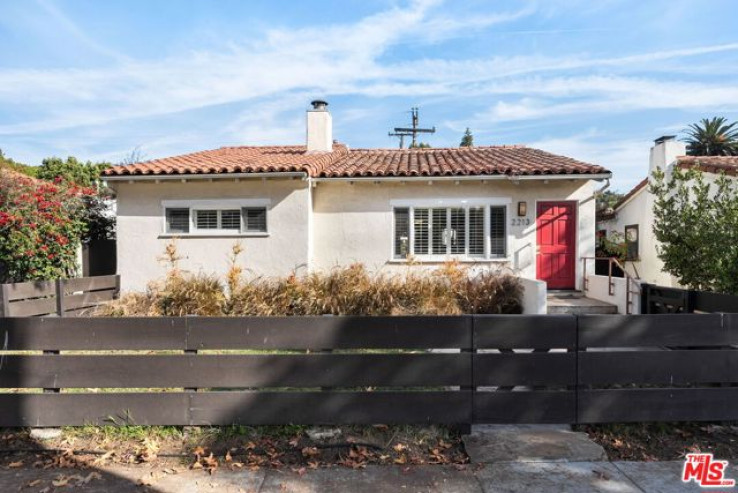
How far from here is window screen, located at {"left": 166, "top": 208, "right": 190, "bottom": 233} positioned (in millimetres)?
10867

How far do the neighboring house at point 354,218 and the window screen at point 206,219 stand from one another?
3 cm

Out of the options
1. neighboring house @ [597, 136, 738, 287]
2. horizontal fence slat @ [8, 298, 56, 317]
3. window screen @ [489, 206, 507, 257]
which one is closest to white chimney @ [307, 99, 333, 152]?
window screen @ [489, 206, 507, 257]

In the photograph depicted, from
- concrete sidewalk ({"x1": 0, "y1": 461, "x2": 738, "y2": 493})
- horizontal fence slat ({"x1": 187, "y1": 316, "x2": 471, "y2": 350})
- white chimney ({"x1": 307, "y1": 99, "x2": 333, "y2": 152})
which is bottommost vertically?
concrete sidewalk ({"x1": 0, "y1": 461, "x2": 738, "y2": 493})

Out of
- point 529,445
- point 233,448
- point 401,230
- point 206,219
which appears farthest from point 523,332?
point 206,219

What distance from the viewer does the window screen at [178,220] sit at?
1087cm

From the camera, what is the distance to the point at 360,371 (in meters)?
3.88

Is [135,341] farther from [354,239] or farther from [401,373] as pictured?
[354,239]

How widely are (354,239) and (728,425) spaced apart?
8.20 metres

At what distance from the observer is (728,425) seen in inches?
161

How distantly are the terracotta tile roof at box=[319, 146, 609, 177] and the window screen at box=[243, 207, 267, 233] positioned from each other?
1820 millimetres

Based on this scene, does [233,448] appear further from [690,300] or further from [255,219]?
[255,219]

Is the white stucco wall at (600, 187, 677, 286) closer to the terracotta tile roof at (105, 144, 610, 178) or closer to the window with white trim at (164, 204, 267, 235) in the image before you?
the terracotta tile roof at (105, 144, 610, 178)

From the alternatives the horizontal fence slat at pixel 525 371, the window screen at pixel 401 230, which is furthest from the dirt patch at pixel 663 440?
the window screen at pixel 401 230

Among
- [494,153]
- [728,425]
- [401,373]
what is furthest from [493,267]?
[401,373]
